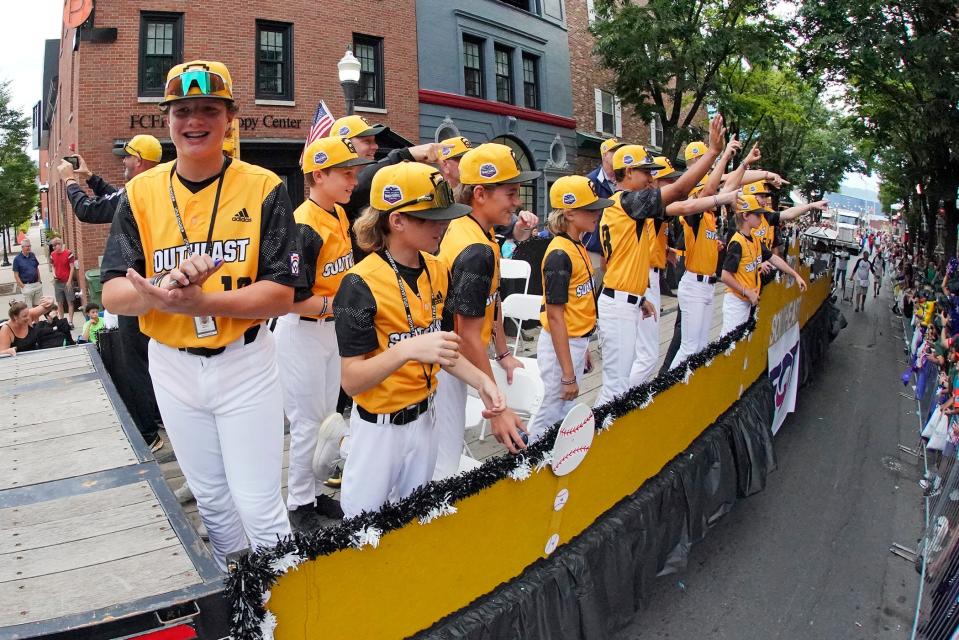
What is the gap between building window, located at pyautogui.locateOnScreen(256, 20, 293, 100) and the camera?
15.5 metres

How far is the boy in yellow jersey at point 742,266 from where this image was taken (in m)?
6.68

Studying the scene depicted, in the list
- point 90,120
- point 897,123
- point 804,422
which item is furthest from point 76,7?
point 897,123

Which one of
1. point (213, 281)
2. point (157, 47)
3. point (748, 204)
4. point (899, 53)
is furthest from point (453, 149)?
point (157, 47)

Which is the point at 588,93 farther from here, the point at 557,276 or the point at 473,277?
the point at 473,277

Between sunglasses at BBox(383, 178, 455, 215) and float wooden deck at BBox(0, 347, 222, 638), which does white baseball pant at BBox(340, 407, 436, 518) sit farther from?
sunglasses at BBox(383, 178, 455, 215)

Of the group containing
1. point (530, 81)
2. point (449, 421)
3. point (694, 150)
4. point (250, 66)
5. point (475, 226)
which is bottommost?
point (449, 421)

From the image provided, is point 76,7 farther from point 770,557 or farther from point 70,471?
point 770,557

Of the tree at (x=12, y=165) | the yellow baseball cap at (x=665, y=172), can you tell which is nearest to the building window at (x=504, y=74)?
the yellow baseball cap at (x=665, y=172)

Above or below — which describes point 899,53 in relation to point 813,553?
above

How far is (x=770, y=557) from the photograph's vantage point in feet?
15.1

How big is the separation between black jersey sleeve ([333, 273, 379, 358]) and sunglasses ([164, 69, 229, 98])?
87cm

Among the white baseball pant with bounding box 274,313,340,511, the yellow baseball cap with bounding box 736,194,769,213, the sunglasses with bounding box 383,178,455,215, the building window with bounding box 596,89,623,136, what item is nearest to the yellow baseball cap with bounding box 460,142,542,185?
the sunglasses with bounding box 383,178,455,215

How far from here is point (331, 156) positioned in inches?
149

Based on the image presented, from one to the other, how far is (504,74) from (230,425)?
20410 mm
